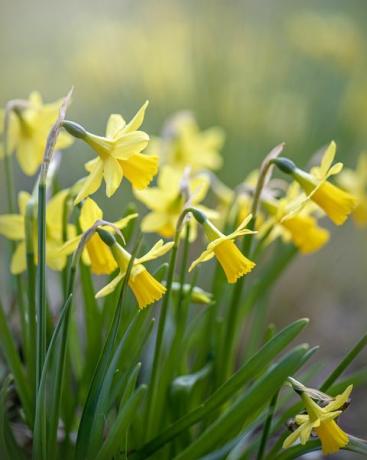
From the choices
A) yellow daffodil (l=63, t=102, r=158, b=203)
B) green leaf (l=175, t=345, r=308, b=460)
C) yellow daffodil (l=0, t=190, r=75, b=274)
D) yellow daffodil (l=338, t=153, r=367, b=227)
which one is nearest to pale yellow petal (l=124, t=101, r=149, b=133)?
yellow daffodil (l=63, t=102, r=158, b=203)

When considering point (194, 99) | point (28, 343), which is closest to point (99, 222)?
point (28, 343)

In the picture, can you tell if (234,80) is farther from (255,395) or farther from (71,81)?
(255,395)

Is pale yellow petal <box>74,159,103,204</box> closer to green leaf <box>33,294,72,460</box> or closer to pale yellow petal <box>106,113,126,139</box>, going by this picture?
pale yellow petal <box>106,113,126,139</box>

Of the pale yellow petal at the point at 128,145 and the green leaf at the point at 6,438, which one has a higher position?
the pale yellow petal at the point at 128,145

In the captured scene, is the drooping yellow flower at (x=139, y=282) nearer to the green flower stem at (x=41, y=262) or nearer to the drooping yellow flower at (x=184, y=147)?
the green flower stem at (x=41, y=262)

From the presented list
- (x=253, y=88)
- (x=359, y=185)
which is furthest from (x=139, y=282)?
(x=253, y=88)

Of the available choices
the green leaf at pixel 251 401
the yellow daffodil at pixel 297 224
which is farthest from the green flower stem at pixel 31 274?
the yellow daffodil at pixel 297 224

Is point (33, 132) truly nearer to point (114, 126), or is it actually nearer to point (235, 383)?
point (114, 126)
